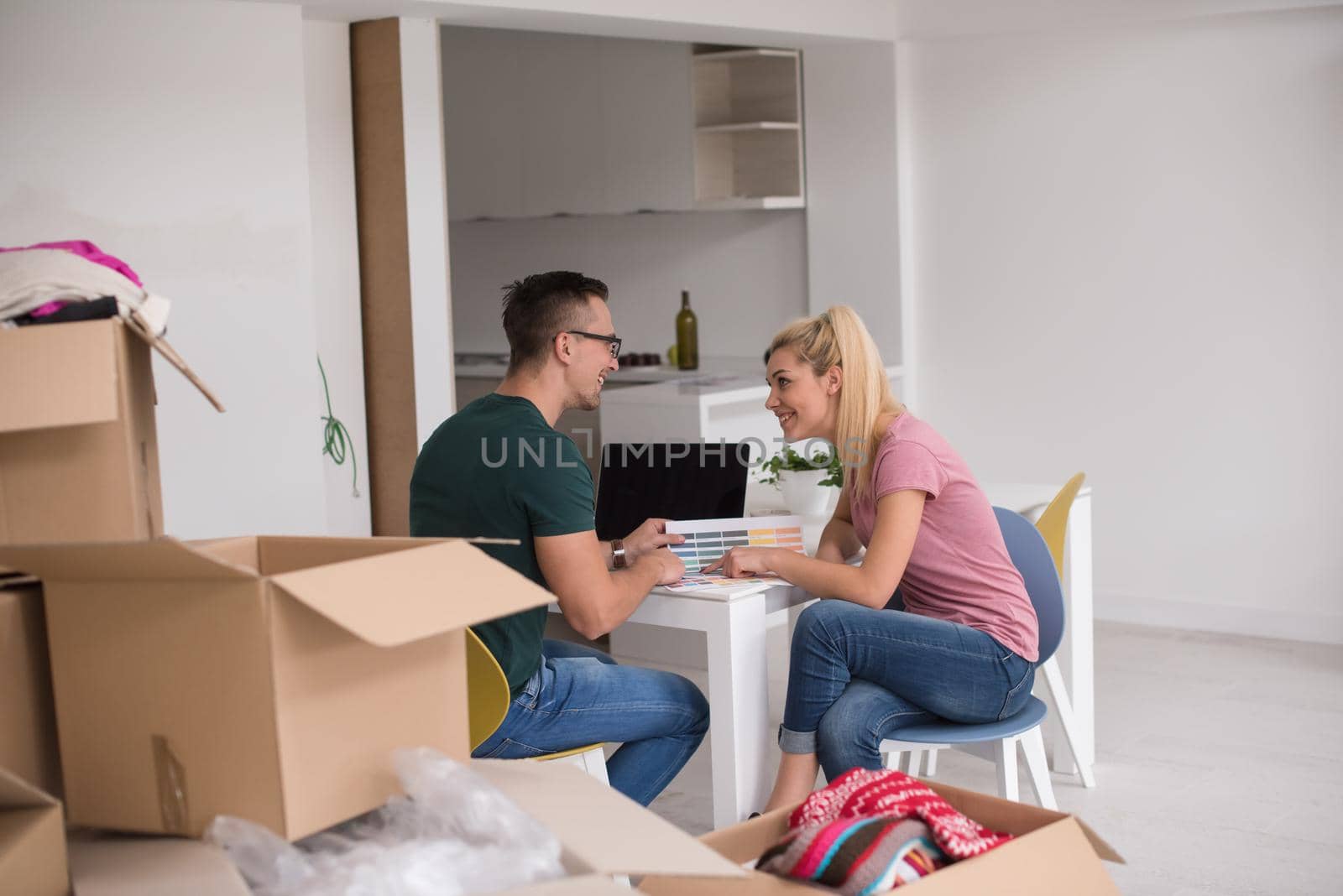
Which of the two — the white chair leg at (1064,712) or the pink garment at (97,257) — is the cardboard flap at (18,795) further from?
the white chair leg at (1064,712)

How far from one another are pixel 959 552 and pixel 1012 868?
129cm

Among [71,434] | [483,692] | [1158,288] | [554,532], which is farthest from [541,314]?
[1158,288]

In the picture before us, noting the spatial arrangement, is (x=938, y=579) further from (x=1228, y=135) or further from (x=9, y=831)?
(x=1228, y=135)

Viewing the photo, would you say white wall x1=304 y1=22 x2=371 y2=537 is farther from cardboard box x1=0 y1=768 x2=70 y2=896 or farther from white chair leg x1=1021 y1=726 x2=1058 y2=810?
cardboard box x1=0 y1=768 x2=70 y2=896

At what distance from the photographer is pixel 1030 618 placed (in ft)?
8.98

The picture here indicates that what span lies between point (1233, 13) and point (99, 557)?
4.64 metres

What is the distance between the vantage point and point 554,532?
7.97ft

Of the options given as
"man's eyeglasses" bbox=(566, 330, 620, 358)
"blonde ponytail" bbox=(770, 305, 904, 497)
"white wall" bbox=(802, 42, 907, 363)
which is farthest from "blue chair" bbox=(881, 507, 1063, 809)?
"white wall" bbox=(802, 42, 907, 363)

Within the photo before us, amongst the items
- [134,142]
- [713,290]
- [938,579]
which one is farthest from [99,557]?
[713,290]

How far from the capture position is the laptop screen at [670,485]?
3434mm

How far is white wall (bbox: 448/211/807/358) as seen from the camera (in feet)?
20.8

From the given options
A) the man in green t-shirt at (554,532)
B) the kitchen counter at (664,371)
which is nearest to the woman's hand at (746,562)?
the man in green t-shirt at (554,532)

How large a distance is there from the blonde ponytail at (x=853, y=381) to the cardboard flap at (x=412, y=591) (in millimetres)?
1384

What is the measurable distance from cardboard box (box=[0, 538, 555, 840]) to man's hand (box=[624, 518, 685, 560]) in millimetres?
1314
